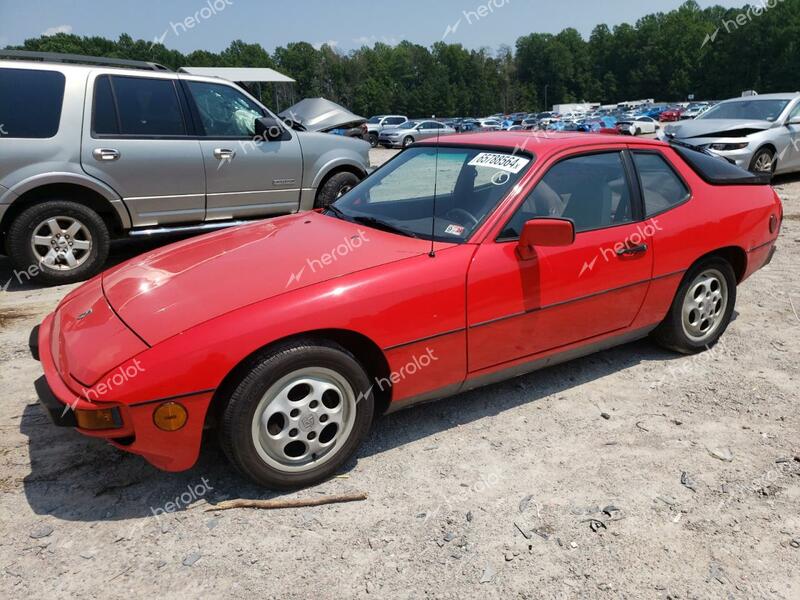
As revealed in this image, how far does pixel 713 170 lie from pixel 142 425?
3.84 metres

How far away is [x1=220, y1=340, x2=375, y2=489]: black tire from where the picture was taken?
2.47 meters

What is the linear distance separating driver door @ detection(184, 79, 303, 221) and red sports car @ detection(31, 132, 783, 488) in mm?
2922

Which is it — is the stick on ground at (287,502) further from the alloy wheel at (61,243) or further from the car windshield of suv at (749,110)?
the car windshield of suv at (749,110)

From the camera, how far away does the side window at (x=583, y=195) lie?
Answer: 129 inches

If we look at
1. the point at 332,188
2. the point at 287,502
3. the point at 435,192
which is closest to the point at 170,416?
the point at 287,502

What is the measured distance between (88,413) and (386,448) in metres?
1.39

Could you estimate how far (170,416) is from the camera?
2.40 meters

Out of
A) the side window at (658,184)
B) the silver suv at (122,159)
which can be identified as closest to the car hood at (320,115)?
the silver suv at (122,159)

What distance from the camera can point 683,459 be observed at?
3006 millimetres

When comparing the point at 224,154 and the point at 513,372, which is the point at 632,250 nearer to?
the point at 513,372

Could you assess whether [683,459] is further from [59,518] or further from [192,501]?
[59,518]

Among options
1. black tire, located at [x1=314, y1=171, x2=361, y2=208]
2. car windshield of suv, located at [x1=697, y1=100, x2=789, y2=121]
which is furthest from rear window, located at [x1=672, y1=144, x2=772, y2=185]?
car windshield of suv, located at [x1=697, y1=100, x2=789, y2=121]

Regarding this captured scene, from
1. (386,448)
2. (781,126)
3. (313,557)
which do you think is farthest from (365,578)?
(781,126)

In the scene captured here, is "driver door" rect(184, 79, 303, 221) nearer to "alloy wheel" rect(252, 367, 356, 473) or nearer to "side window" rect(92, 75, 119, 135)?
"side window" rect(92, 75, 119, 135)
